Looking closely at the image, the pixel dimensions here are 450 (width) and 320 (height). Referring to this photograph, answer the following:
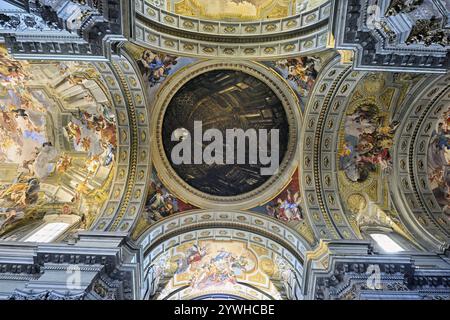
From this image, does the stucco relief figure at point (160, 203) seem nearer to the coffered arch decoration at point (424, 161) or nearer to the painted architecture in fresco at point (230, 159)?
the painted architecture in fresco at point (230, 159)

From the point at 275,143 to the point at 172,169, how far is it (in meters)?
4.41

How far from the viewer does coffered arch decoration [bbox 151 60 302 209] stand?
1342 cm

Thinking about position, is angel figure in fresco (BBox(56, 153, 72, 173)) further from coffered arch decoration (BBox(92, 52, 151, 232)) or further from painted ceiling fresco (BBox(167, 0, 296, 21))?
painted ceiling fresco (BBox(167, 0, 296, 21))

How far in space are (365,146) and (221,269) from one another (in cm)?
813

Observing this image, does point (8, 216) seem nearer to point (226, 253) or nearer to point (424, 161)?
point (226, 253)

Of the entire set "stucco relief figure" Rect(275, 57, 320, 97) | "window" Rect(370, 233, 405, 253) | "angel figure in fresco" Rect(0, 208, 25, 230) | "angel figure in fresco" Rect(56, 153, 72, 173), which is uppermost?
"stucco relief figure" Rect(275, 57, 320, 97)

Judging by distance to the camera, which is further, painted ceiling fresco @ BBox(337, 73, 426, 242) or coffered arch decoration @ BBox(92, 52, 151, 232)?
painted ceiling fresco @ BBox(337, 73, 426, 242)

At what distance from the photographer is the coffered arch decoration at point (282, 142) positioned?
528 inches

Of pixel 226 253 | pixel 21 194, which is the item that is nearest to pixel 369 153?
pixel 226 253

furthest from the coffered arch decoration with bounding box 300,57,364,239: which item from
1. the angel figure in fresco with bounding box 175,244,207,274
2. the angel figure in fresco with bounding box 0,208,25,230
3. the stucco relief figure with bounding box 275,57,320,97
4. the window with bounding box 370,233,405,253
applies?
the angel figure in fresco with bounding box 0,208,25,230

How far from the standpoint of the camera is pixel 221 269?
50.8 feet

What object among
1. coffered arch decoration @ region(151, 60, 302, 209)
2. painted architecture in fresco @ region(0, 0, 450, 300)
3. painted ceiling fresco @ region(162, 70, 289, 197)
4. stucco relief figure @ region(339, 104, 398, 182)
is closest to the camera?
painted architecture in fresco @ region(0, 0, 450, 300)

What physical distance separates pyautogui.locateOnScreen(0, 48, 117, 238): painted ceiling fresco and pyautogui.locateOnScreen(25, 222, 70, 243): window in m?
0.65
